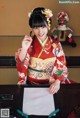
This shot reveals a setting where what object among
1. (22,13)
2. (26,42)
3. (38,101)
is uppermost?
(22,13)

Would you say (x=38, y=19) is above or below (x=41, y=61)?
above

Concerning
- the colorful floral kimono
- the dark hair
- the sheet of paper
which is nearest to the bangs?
the dark hair

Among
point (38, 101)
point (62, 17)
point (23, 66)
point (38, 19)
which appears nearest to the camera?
point (38, 101)

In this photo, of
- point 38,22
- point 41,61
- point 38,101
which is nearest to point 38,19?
point 38,22

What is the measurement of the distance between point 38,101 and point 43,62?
42 centimetres

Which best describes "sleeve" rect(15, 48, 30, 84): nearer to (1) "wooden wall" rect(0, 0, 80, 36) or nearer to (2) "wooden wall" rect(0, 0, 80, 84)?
(2) "wooden wall" rect(0, 0, 80, 84)

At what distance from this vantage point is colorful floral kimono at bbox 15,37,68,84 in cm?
147

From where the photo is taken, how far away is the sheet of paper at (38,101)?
1.02m

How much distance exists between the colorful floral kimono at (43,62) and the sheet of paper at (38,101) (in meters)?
0.30

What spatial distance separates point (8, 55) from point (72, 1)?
0.82 meters

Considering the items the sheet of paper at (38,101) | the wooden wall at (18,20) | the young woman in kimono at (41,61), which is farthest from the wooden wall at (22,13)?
the sheet of paper at (38,101)

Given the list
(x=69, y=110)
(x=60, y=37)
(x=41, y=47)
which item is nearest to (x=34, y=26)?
(x=41, y=47)

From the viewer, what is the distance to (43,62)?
58.2 inches

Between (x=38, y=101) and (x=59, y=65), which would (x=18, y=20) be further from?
(x=38, y=101)
